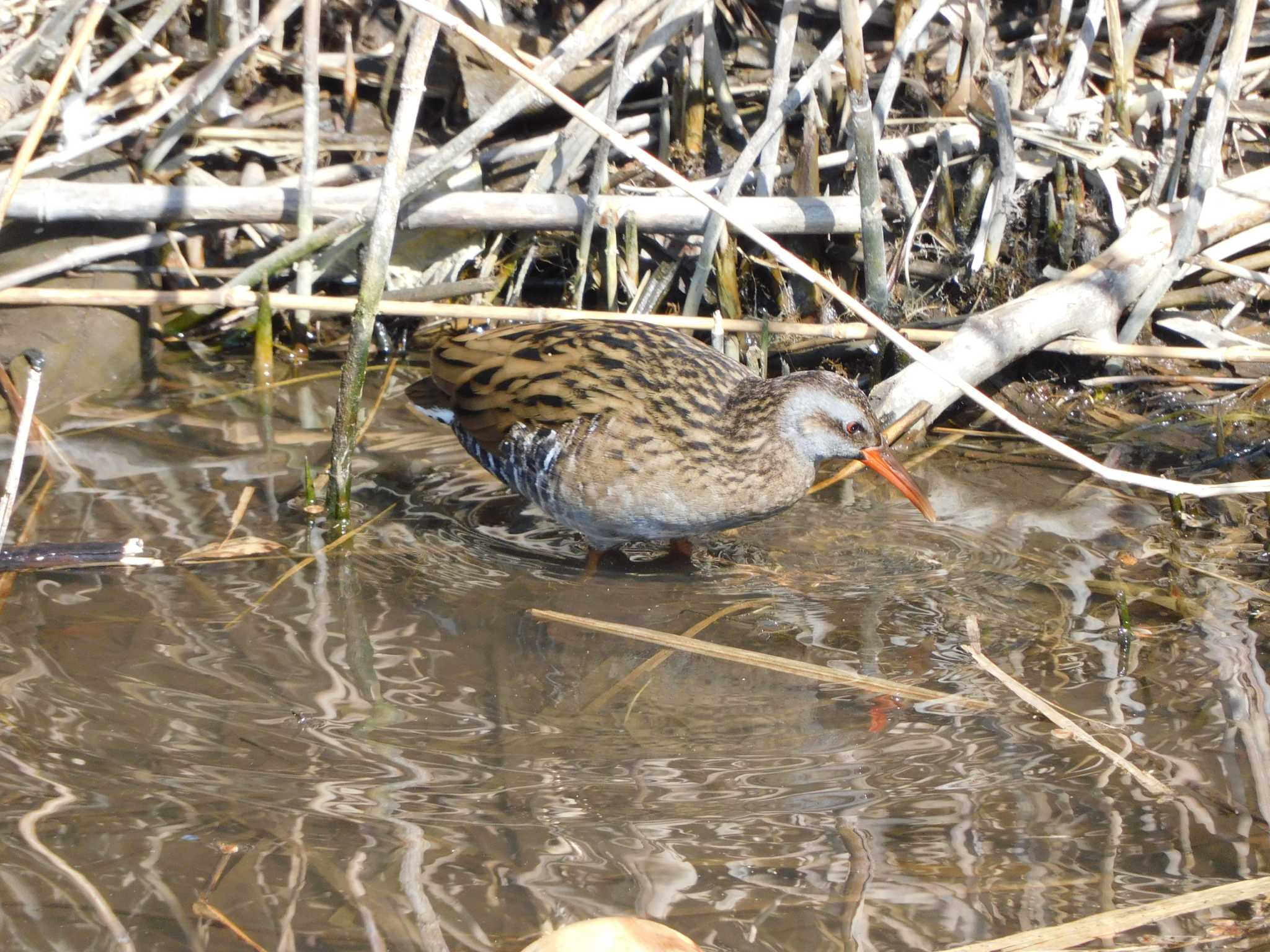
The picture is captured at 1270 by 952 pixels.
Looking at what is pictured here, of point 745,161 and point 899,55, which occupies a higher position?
point 899,55

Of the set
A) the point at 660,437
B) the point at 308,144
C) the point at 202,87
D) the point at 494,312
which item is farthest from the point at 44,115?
the point at 660,437

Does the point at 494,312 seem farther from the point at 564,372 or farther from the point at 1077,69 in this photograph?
the point at 1077,69

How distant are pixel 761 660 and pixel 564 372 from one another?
1.10 metres

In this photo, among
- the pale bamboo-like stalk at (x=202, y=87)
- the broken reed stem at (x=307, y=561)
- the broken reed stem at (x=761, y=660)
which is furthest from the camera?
the pale bamboo-like stalk at (x=202, y=87)

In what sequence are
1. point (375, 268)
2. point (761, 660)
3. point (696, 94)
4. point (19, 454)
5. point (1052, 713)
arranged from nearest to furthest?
point (1052, 713) < point (761, 660) < point (19, 454) < point (375, 268) < point (696, 94)

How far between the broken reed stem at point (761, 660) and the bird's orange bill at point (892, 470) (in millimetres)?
709

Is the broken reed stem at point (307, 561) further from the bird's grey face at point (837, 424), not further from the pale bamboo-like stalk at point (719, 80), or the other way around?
the pale bamboo-like stalk at point (719, 80)

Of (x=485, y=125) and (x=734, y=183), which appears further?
(x=734, y=183)

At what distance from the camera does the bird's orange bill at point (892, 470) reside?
3.85 m

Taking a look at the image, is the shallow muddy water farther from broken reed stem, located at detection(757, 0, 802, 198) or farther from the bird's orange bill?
Answer: broken reed stem, located at detection(757, 0, 802, 198)

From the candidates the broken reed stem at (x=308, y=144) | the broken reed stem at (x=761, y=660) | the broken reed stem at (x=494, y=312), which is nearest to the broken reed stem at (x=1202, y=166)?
the broken reed stem at (x=494, y=312)

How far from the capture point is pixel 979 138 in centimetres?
507

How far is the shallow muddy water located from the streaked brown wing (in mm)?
433

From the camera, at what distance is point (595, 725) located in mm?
3125
